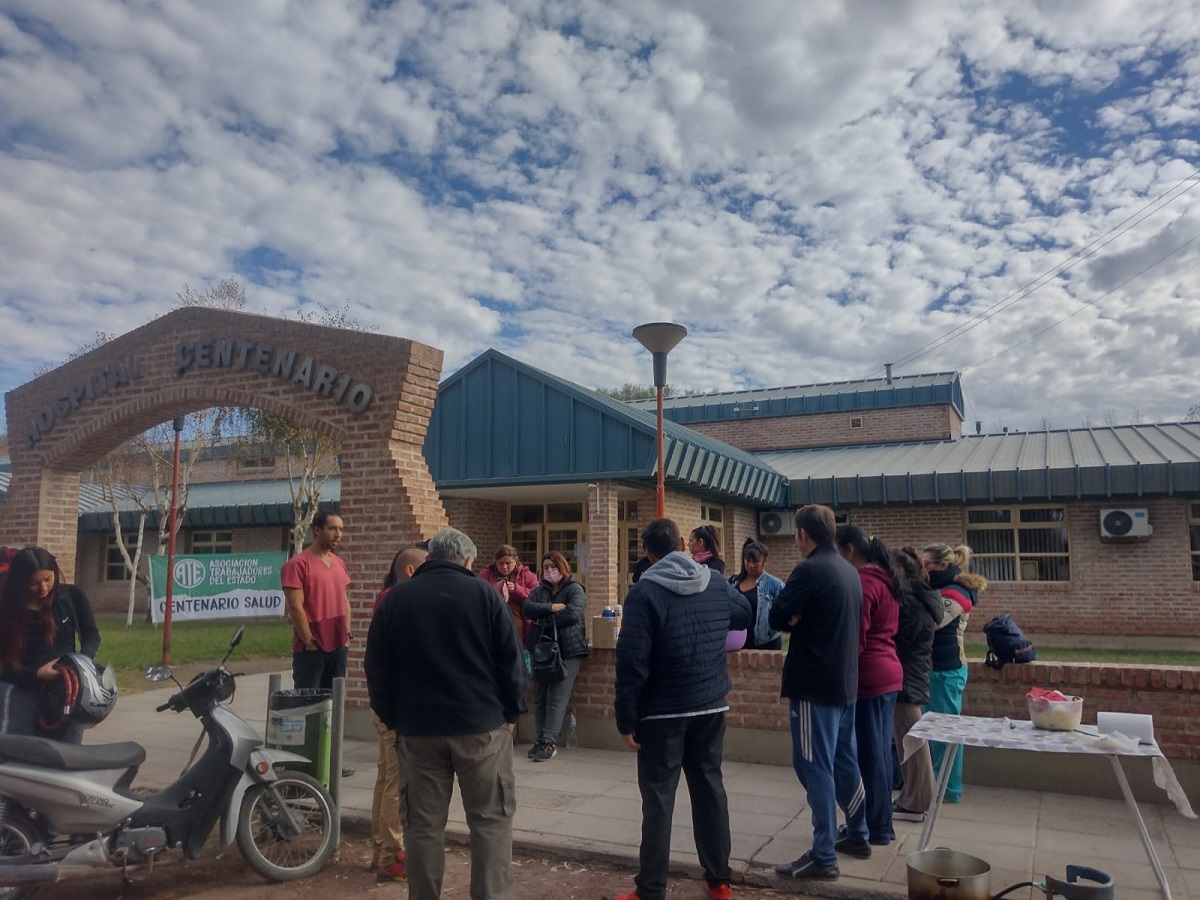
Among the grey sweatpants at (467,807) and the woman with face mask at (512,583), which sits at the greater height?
the woman with face mask at (512,583)

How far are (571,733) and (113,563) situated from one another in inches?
953

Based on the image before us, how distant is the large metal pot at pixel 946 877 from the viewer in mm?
4023

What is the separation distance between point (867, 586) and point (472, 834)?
105 inches

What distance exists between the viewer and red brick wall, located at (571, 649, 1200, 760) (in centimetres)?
615

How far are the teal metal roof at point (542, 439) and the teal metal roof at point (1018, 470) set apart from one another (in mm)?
2958

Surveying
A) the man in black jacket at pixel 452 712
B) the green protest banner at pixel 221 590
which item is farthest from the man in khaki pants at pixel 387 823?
the green protest banner at pixel 221 590

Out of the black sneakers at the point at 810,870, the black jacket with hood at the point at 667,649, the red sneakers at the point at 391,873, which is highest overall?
the black jacket with hood at the point at 667,649

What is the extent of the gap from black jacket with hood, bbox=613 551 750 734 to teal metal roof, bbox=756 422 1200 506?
48.5 ft

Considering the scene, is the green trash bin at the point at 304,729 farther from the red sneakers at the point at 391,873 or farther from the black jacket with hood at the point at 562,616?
the black jacket with hood at the point at 562,616

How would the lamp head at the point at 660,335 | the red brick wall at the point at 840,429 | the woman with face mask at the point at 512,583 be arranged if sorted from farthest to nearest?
the red brick wall at the point at 840,429, the lamp head at the point at 660,335, the woman with face mask at the point at 512,583

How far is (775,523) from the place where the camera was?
19703 millimetres

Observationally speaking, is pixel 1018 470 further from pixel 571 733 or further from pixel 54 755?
pixel 54 755

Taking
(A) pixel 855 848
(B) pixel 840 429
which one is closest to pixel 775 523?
(B) pixel 840 429

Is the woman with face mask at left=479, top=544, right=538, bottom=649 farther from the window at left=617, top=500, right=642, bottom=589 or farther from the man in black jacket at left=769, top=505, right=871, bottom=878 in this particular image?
the window at left=617, top=500, right=642, bottom=589
